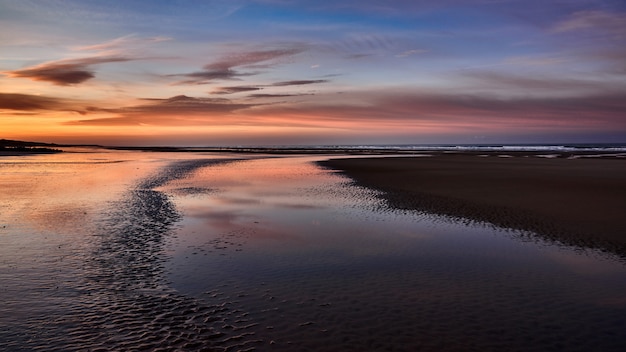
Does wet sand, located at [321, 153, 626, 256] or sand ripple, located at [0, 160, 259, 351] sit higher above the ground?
wet sand, located at [321, 153, 626, 256]

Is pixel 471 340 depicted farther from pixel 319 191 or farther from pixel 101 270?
pixel 319 191

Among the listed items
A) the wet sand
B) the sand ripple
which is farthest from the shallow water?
the wet sand

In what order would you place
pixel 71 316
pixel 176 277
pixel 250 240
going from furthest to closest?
pixel 250 240, pixel 176 277, pixel 71 316

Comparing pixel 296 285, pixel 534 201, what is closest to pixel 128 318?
pixel 296 285

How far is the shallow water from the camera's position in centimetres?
745

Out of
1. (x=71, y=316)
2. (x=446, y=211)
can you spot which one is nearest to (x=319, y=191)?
(x=446, y=211)

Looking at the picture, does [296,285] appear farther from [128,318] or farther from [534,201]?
[534,201]

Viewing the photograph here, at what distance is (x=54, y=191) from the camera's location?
90.7ft

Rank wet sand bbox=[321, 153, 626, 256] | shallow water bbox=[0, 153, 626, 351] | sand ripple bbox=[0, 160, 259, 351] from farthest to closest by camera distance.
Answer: wet sand bbox=[321, 153, 626, 256] → shallow water bbox=[0, 153, 626, 351] → sand ripple bbox=[0, 160, 259, 351]

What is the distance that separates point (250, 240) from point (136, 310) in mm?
6410

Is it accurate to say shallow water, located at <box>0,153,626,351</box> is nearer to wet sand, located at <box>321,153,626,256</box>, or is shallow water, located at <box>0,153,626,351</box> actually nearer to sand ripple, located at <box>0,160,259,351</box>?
sand ripple, located at <box>0,160,259,351</box>

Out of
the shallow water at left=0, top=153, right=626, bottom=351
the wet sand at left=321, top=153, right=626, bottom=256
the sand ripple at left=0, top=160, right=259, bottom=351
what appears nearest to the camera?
the sand ripple at left=0, top=160, right=259, bottom=351

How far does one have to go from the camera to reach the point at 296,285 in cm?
1020

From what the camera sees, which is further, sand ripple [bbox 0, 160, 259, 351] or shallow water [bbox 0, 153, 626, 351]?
shallow water [bbox 0, 153, 626, 351]
